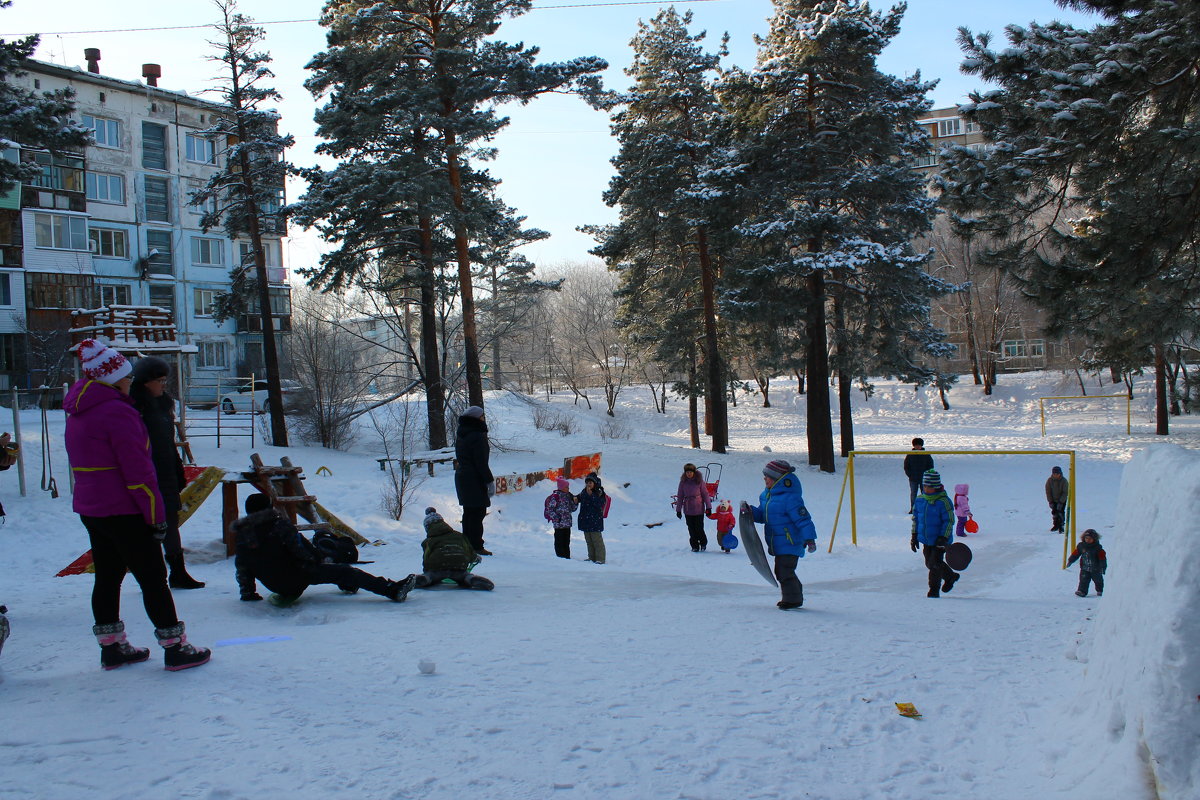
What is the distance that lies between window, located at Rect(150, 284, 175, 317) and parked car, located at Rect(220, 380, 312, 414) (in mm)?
5794

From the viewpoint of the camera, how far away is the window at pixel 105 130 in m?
38.6

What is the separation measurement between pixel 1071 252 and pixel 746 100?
1383 centimetres

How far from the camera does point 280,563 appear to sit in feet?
22.8

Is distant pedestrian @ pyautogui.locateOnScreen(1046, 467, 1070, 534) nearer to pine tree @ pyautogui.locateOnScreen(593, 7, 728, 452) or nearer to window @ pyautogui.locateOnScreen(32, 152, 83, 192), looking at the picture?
pine tree @ pyautogui.locateOnScreen(593, 7, 728, 452)

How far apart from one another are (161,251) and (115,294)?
3.06 meters

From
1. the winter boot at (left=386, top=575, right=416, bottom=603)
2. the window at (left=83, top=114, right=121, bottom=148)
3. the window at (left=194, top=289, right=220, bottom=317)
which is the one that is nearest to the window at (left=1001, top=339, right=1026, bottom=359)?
the window at (left=194, top=289, right=220, bottom=317)

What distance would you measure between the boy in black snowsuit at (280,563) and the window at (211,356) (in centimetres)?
A: 3895

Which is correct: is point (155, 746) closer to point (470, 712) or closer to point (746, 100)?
point (470, 712)

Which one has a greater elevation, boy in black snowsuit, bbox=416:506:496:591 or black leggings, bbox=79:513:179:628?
black leggings, bbox=79:513:179:628

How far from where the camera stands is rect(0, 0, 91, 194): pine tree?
14.1 metres

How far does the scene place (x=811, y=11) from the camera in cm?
2445

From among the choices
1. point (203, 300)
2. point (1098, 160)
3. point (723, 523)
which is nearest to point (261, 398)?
point (203, 300)

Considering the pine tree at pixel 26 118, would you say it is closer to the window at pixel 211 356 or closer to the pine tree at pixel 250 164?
the pine tree at pixel 250 164

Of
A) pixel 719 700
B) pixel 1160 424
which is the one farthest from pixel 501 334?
pixel 1160 424
